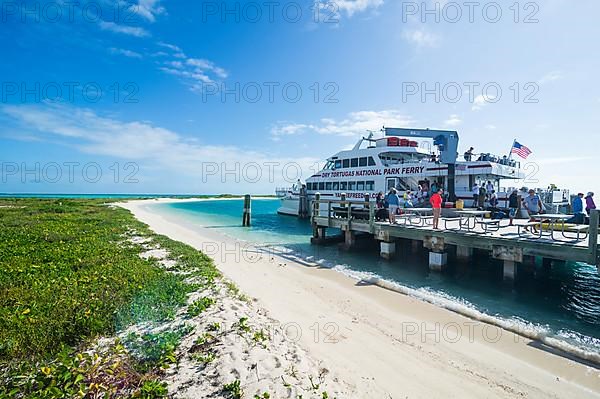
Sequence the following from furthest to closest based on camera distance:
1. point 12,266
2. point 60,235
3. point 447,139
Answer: point 447,139, point 60,235, point 12,266

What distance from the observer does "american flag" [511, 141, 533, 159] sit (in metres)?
19.5

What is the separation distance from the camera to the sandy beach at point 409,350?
175 inches

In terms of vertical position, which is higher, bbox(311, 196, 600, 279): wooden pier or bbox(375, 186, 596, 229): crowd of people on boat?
bbox(375, 186, 596, 229): crowd of people on boat

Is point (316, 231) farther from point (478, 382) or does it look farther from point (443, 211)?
point (478, 382)

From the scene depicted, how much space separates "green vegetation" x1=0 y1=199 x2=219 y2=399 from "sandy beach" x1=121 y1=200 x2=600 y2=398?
1.10 m

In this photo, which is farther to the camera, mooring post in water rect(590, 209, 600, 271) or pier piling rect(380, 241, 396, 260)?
pier piling rect(380, 241, 396, 260)

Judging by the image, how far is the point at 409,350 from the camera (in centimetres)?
555

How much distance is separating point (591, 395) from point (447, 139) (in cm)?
1823

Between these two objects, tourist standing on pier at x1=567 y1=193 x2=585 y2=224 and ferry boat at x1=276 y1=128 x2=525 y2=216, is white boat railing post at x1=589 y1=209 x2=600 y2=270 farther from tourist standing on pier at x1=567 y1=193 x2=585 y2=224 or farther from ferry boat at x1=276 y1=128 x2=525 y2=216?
ferry boat at x1=276 y1=128 x2=525 y2=216

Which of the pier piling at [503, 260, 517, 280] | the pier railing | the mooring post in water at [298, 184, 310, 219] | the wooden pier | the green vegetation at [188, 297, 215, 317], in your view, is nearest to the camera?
the green vegetation at [188, 297, 215, 317]

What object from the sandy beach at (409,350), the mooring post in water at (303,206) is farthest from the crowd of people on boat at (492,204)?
the mooring post in water at (303,206)

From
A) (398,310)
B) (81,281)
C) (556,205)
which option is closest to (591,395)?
(398,310)

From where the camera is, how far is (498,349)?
596cm

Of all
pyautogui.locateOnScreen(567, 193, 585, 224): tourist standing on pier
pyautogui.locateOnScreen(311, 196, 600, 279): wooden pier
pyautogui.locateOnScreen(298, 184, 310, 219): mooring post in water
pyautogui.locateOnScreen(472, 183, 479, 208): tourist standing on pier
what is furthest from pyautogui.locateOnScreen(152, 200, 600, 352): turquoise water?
pyautogui.locateOnScreen(298, 184, 310, 219): mooring post in water
